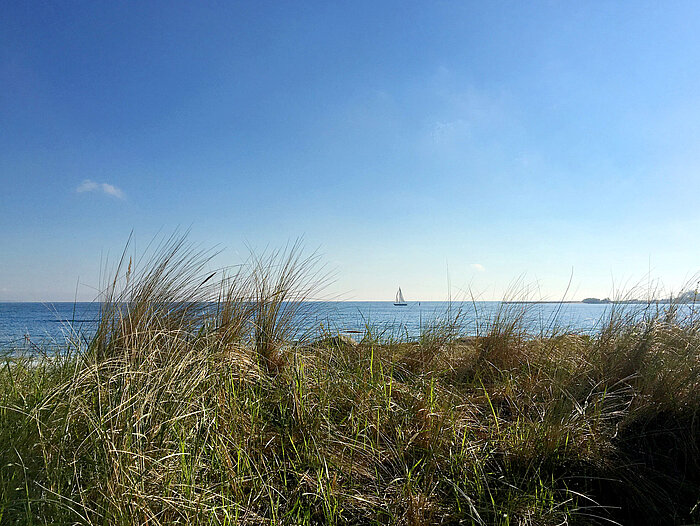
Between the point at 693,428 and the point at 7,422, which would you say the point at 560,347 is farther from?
the point at 7,422

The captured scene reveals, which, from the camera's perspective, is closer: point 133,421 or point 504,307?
point 133,421

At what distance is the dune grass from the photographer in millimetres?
1627

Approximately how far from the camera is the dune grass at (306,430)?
163 cm

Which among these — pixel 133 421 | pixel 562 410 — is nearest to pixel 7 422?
pixel 133 421

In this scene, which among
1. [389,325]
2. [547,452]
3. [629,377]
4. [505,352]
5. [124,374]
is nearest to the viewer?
[124,374]

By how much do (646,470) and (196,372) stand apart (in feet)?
7.80

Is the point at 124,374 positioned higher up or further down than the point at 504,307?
further down

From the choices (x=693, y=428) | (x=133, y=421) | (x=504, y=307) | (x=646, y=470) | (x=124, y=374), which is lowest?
(x=646, y=470)

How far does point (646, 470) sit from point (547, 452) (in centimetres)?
58

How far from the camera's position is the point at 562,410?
2.41 meters

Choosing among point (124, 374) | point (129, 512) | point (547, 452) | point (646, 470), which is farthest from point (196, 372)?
point (646, 470)

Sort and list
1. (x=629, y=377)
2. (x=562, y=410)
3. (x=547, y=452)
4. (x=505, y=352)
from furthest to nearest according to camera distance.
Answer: (x=505, y=352) < (x=629, y=377) < (x=562, y=410) < (x=547, y=452)

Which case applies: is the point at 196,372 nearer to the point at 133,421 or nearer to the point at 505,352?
the point at 133,421

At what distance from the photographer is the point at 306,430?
2.11m
